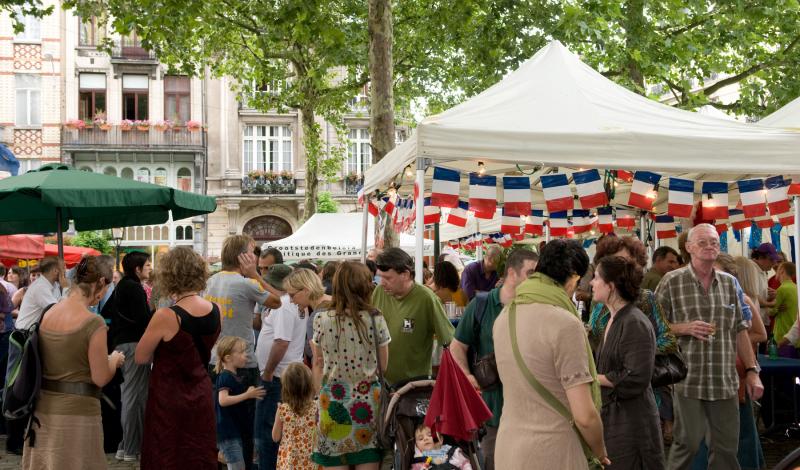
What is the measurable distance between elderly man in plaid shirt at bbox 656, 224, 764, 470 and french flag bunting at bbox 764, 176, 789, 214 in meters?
3.36

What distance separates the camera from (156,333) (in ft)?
16.9

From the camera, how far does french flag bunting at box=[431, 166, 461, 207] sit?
28.2 ft

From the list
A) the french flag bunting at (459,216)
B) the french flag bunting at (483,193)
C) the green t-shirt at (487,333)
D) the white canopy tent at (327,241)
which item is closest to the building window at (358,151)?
the white canopy tent at (327,241)

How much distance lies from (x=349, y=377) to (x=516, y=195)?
14.3ft

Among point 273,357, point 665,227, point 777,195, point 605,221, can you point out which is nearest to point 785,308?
point 777,195

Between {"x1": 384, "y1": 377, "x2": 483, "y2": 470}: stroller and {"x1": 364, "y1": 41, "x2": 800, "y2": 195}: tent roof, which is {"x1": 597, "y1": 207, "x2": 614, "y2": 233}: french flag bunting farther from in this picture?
{"x1": 384, "y1": 377, "x2": 483, "y2": 470}: stroller

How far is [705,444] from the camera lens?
245 inches

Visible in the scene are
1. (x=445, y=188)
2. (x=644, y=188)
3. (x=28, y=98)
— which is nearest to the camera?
(x=445, y=188)

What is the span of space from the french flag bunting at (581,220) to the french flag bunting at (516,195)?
549cm

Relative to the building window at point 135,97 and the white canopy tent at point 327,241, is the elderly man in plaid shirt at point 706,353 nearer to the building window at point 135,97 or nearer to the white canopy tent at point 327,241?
the white canopy tent at point 327,241

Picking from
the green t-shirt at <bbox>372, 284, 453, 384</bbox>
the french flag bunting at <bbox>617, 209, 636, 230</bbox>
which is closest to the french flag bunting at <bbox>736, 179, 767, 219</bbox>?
the green t-shirt at <bbox>372, 284, 453, 384</bbox>

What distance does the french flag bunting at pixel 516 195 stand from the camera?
919 cm

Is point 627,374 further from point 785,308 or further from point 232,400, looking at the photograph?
point 785,308

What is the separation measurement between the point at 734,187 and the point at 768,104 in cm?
917
